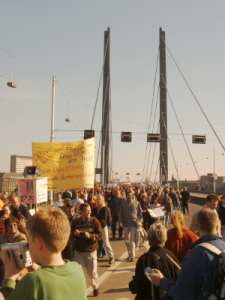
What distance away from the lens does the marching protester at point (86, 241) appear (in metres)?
9.34

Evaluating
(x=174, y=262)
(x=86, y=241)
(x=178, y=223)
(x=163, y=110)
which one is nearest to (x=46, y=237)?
(x=174, y=262)

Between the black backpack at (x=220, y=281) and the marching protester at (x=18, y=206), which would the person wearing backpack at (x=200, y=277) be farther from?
the marching protester at (x=18, y=206)

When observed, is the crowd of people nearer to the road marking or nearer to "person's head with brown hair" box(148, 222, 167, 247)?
"person's head with brown hair" box(148, 222, 167, 247)

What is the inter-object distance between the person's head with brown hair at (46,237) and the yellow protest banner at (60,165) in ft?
40.1

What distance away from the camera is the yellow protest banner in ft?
50.3

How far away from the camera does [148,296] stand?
17.5ft

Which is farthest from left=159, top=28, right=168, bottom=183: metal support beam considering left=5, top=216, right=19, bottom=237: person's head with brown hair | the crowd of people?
left=5, top=216, right=19, bottom=237: person's head with brown hair

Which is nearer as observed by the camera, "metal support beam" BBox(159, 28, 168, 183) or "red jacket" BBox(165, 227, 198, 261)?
"red jacket" BBox(165, 227, 198, 261)

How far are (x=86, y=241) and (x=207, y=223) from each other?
5178mm

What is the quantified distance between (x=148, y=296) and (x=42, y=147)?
10.4 metres

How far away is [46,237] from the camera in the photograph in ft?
9.87

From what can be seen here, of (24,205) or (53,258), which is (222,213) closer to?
(24,205)

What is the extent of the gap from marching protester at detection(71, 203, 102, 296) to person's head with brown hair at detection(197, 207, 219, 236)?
5086mm

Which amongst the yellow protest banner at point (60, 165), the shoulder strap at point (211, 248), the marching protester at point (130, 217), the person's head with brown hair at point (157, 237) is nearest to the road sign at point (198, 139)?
the marching protester at point (130, 217)
